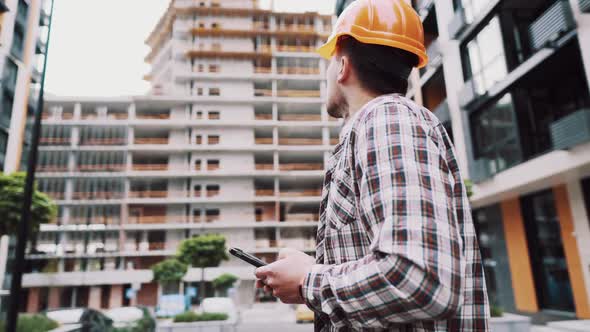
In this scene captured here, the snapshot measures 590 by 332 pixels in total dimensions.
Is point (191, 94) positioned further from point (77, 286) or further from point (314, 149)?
point (77, 286)

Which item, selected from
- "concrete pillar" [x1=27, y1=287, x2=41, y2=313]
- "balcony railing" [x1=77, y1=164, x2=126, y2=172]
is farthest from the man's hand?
"concrete pillar" [x1=27, y1=287, x2=41, y2=313]

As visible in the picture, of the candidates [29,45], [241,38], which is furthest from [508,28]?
[241,38]

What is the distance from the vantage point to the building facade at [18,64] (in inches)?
61.2

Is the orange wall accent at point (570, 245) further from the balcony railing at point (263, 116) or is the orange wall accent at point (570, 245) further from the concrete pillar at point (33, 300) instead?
the concrete pillar at point (33, 300)

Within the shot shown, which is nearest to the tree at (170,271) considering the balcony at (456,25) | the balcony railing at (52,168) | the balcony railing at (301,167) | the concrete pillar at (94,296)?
the concrete pillar at (94,296)

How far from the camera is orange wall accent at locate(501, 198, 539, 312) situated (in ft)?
15.4

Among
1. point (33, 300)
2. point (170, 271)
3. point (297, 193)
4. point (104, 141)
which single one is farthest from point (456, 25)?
point (33, 300)

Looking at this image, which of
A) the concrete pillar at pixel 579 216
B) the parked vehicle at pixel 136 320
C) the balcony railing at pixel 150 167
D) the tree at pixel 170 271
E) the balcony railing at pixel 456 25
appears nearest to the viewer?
the balcony railing at pixel 456 25

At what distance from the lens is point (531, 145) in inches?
163

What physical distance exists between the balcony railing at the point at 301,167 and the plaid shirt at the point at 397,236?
12.7 m

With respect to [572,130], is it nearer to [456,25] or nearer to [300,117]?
[456,25]

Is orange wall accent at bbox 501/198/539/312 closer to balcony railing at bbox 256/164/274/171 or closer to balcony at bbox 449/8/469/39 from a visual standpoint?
balcony at bbox 449/8/469/39

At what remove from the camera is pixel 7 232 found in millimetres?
3008

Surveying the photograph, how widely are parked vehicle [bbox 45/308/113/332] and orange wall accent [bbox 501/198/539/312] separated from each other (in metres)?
4.84
